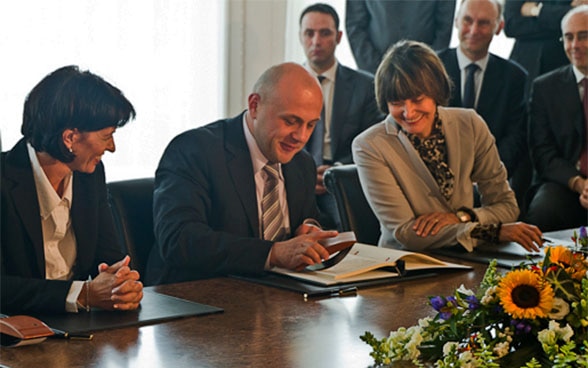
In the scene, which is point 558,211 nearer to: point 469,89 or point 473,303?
point 469,89

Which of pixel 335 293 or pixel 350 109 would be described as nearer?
pixel 335 293

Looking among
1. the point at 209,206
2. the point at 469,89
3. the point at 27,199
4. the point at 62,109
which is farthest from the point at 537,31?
the point at 27,199

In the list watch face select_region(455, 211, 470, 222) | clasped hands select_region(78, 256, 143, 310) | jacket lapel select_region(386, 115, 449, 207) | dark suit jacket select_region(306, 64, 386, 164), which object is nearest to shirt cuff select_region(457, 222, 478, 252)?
watch face select_region(455, 211, 470, 222)

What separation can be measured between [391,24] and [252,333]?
15.0ft

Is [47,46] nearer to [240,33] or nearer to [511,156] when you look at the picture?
[240,33]

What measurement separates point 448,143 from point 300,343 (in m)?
2.05

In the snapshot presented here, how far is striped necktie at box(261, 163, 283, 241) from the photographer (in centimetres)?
332

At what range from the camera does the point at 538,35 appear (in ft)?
21.1

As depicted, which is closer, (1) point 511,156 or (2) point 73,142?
(2) point 73,142

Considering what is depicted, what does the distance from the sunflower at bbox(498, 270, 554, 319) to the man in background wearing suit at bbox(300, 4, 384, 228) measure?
404cm

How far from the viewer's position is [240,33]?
7641 millimetres

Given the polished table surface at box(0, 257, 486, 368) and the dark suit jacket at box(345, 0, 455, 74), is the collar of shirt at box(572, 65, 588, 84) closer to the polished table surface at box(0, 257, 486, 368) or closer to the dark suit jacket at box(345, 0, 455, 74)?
the dark suit jacket at box(345, 0, 455, 74)

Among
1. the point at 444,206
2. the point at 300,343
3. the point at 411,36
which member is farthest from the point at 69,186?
the point at 411,36

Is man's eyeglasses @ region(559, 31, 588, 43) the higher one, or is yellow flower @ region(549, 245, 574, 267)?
man's eyeglasses @ region(559, 31, 588, 43)
